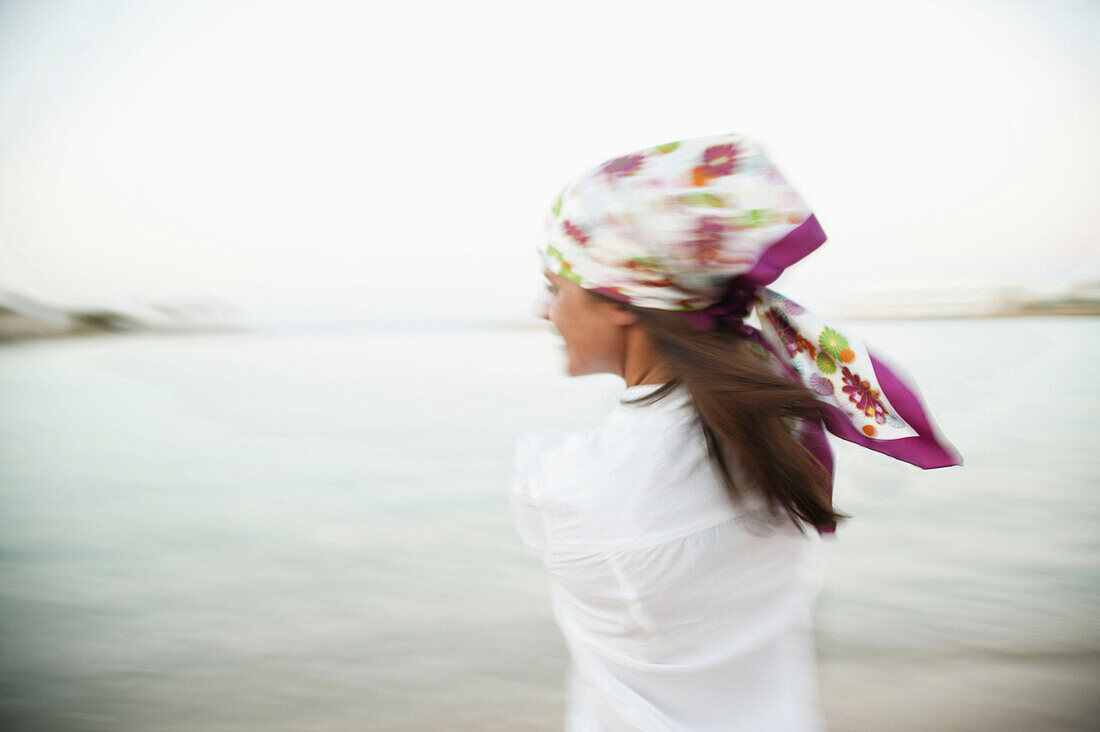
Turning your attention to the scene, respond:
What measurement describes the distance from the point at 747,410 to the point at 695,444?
0.19 feet

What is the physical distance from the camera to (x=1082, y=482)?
459 cm

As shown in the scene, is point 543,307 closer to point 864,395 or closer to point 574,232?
point 574,232

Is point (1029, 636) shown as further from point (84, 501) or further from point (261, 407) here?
point (261, 407)

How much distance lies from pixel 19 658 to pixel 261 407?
5.03 meters

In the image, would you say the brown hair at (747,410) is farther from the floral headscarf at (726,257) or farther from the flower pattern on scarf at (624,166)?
the flower pattern on scarf at (624,166)

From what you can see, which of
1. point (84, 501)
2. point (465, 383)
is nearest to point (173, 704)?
point (84, 501)

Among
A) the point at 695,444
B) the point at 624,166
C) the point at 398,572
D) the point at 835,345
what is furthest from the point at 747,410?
the point at 398,572

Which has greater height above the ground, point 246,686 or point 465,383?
point 465,383

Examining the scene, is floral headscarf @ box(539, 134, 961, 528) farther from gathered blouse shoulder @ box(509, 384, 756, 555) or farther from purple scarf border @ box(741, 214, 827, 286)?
gathered blouse shoulder @ box(509, 384, 756, 555)

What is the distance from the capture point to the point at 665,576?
682 mm

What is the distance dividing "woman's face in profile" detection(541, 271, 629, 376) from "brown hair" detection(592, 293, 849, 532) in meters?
0.04

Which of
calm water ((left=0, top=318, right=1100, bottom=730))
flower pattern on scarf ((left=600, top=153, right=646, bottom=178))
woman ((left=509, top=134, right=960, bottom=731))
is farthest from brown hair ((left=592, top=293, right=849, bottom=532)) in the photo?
calm water ((left=0, top=318, right=1100, bottom=730))

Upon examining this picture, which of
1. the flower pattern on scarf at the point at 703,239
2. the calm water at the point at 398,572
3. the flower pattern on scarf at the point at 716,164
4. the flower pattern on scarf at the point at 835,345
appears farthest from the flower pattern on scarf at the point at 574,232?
the calm water at the point at 398,572

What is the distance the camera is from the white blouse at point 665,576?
2.22 ft
